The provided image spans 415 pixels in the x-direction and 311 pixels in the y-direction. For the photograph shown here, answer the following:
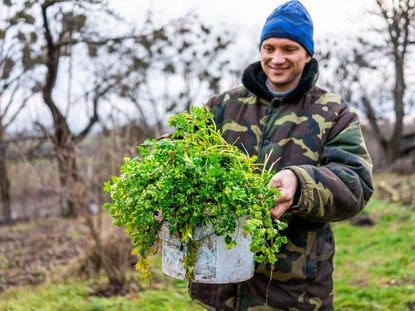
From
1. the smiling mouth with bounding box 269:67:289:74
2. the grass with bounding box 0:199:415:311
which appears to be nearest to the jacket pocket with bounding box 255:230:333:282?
the smiling mouth with bounding box 269:67:289:74

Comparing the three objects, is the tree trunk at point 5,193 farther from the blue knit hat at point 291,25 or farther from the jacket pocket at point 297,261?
the jacket pocket at point 297,261

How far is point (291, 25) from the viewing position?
7.87ft

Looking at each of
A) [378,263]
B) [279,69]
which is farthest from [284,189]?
[378,263]

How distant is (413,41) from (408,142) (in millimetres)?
21968

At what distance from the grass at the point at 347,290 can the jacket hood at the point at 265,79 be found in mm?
3271

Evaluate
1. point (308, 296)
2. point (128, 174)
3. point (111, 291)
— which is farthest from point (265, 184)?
point (111, 291)

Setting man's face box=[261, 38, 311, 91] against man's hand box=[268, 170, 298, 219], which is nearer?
man's hand box=[268, 170, 298, 219]

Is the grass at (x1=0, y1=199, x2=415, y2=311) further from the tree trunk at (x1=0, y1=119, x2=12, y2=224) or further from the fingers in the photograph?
the tree trunk at (x1=0, y1=119, x2=12, y2=224)

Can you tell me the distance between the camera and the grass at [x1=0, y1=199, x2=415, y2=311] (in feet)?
17.0

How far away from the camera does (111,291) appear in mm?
5840

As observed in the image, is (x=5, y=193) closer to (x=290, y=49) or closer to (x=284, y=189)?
(x=290, y=49)

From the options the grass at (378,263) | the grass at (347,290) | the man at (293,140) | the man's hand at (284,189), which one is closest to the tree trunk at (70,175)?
the grass at (347,290)

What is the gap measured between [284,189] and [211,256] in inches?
13.6

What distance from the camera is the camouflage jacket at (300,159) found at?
214cm
